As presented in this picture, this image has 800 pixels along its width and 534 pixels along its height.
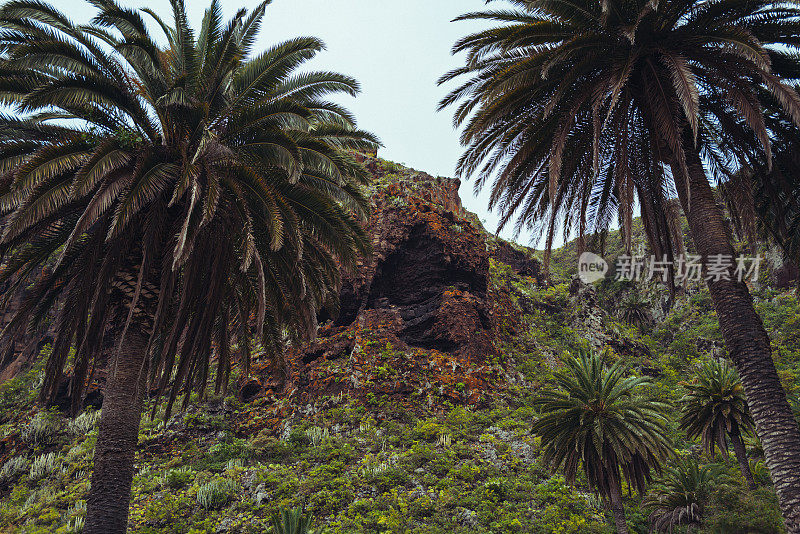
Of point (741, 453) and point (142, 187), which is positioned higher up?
point (142, 187)

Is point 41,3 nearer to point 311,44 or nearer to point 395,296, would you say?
point 311,44

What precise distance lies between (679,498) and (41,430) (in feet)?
122

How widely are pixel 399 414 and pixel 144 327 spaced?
23641mm

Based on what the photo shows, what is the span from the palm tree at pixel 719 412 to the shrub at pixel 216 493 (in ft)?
75.5

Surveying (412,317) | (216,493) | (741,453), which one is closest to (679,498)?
(741,453)

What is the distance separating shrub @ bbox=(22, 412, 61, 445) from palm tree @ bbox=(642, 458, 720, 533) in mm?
34979

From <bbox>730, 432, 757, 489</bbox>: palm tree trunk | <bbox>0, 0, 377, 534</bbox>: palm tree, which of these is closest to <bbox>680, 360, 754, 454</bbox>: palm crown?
<bbox>730, 432, 757, 489</bbox>: palm tree trunk

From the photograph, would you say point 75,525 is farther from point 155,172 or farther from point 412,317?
point 412,317

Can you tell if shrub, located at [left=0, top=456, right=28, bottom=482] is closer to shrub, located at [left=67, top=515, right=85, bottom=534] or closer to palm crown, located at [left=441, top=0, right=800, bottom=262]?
shrub, located at [left=67, top=515, right=85, bottom=534]

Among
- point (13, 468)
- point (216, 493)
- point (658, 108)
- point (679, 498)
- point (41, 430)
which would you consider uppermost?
point (658, 108)

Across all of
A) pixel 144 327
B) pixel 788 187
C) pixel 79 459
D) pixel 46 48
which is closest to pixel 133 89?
pixel 46 48

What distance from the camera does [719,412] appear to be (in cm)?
2298

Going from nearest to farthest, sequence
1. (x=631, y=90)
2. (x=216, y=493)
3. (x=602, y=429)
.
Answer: (x=631, y=90) → (x=602, y=429) → (x=216, y=493)

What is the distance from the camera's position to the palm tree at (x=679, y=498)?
20703 mm
